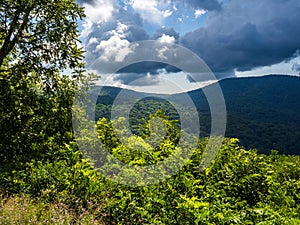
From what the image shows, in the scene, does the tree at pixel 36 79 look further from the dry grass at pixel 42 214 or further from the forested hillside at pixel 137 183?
the dry grass at pixel 42 214

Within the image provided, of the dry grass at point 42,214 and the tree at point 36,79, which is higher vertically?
the tree at point 36,79

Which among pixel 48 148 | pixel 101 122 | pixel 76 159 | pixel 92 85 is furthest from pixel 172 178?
pixel 92 85

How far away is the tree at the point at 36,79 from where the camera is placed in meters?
11.3

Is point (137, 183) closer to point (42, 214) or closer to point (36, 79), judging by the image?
point (42, 214)

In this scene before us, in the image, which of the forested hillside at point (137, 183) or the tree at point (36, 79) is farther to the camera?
the tree at point (36, 79)

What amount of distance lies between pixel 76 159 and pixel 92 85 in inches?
277

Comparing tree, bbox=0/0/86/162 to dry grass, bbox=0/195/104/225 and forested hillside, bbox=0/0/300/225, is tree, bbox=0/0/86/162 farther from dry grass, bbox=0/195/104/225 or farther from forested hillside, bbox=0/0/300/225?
dry grass, bbox=0/195/104/225

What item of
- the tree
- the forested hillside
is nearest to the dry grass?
the forested hillside

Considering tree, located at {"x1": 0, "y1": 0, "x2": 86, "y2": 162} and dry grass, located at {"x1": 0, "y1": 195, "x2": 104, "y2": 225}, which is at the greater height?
tree, located at {"x1": 0, "y1": 0, "x2": 86, "y2": 162}

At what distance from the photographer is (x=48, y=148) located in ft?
33.3

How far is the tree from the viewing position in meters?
11.3

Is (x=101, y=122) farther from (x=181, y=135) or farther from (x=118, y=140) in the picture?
(x=181, y=135)

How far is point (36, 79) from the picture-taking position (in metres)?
12.8

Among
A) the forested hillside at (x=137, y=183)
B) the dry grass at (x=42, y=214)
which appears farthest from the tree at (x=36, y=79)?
the dry grass at (x=42, y=214)
